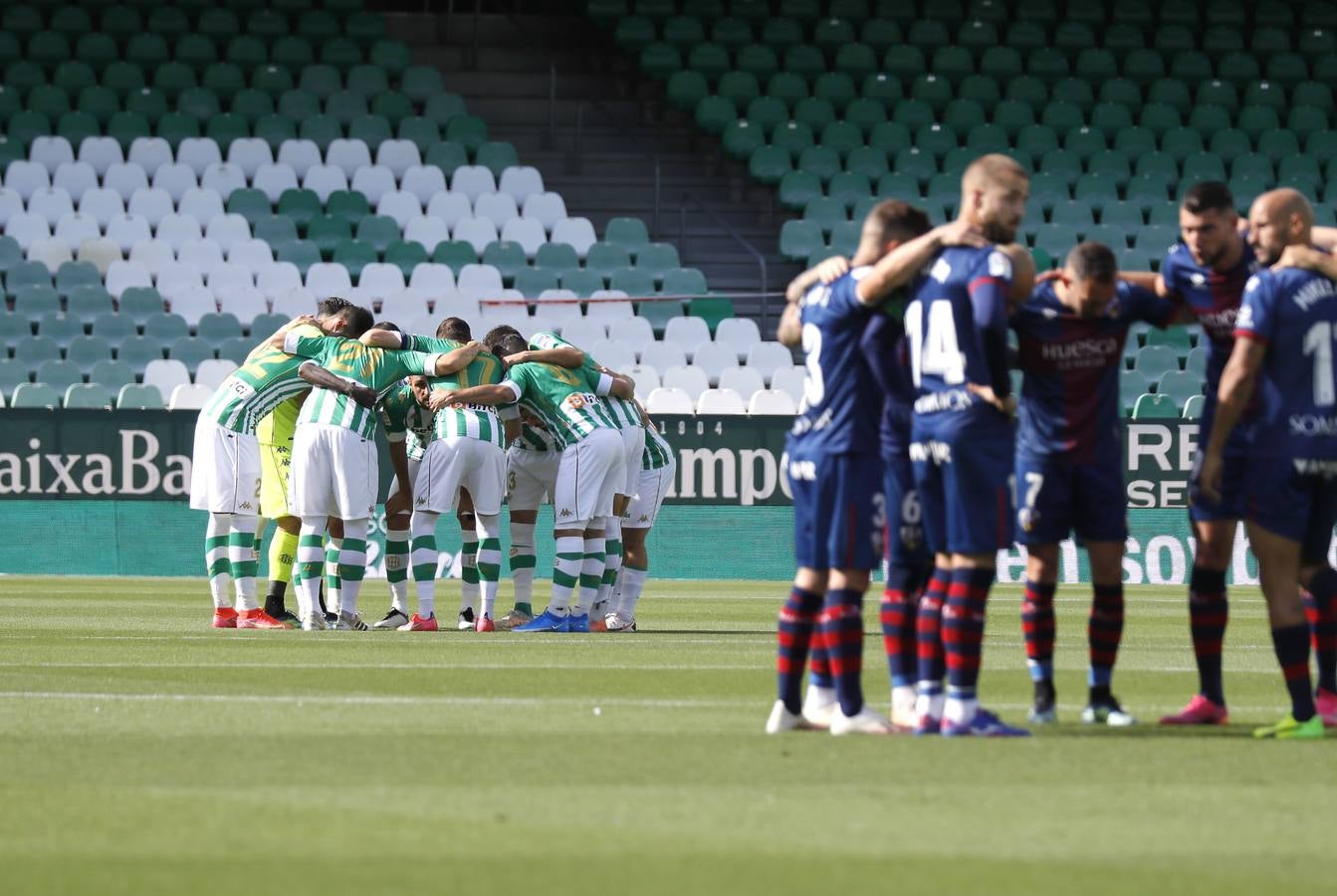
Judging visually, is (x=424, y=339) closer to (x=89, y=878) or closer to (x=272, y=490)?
(x=272, y=490)

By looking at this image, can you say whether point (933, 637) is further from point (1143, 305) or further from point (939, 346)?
point (1143, 305)

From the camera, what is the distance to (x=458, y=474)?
14.8 meters

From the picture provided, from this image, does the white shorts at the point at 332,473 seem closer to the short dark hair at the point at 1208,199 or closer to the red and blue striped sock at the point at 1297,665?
the short dark hair at the point at 1208,199

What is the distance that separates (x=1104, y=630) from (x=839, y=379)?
65.7 inches

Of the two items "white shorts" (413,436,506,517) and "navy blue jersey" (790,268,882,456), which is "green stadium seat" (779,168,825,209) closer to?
"white shorts" (413,436,506,517)

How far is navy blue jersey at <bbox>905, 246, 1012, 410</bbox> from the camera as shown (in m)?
7.69

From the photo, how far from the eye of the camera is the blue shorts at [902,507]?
8242 mm

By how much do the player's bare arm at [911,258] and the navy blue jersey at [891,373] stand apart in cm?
26

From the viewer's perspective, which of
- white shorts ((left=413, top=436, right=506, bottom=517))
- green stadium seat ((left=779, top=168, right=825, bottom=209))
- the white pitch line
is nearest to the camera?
the white pitch line

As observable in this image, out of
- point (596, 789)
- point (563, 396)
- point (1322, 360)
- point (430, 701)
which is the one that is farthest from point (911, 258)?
point (563, 396)

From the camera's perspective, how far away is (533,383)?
→ 14805 millimetres

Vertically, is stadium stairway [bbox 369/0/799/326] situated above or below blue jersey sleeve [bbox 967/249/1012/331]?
above

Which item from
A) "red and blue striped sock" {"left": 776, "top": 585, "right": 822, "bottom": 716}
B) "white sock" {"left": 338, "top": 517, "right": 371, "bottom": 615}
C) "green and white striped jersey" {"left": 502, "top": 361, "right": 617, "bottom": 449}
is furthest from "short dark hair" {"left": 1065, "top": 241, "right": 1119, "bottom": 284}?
"white sock" {"left": 338, "top": 517, "right": 371, "bottom": 615}

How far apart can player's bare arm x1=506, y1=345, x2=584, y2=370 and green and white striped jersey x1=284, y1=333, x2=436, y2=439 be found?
2.17 ft
